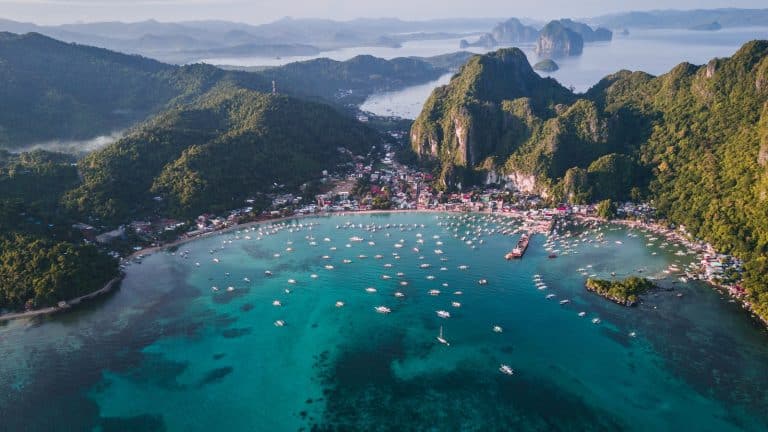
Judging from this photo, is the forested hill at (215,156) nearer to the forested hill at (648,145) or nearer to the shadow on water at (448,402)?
the forested hill at (648,145)

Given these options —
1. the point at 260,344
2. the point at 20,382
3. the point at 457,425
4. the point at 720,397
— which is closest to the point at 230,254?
the point at 260,344

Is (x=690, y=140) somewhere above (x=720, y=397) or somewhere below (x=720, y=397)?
above

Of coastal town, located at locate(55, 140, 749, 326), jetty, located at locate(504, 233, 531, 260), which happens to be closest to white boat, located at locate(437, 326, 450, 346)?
jetty, located at locate(504, 233, 531, 260)

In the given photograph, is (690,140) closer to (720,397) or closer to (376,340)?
(720,397)

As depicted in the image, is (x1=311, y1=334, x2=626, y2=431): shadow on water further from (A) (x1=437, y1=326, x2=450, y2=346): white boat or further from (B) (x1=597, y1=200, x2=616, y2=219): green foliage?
(B) (x1=597, y1=200, x2=616, y2=219): green foliage

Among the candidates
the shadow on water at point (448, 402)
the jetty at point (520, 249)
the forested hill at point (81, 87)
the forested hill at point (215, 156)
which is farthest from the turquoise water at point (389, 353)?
the forested hill at point (81, 87)

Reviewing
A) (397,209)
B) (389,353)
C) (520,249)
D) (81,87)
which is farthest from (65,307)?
(81,87)
